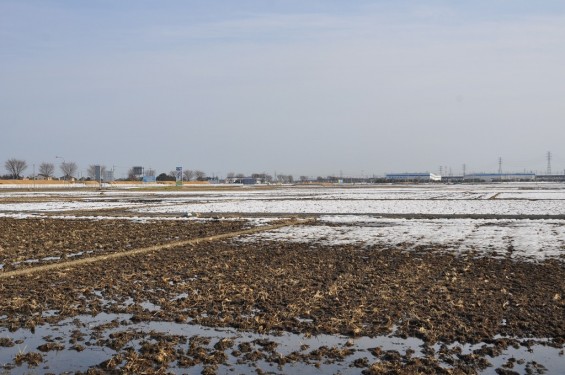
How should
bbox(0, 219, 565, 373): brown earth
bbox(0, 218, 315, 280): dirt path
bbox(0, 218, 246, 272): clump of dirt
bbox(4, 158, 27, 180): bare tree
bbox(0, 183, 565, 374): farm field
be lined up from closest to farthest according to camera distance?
bbox(0, 183, 565, 374): farm field < bbox(0, 219, 565, 373): brown earth < bbox(0, 218, 315, 280): dirt path < bbox(0, 218, 246, 272): clump of dirt < bbox(4, 158, 27, 180): bare tree

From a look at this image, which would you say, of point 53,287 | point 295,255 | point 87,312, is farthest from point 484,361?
point 295,255

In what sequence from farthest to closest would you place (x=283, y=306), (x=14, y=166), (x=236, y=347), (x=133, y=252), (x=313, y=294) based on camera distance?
(x=14, y=166) < (x=133, y=252) < (x=313, y=294) < (x=283, y=306) < (x=236, y=347)

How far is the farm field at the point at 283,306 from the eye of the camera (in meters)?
7.73

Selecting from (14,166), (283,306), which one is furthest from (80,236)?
(14,166)

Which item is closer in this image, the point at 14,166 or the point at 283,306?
the point at 283,306

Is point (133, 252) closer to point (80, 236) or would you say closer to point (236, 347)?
point (80, 236)

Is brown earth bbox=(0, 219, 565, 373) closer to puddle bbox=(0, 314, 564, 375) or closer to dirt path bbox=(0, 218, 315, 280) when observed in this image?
puddle bbox=(0, 314, 564, 375)

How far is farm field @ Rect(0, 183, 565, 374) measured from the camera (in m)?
7.73

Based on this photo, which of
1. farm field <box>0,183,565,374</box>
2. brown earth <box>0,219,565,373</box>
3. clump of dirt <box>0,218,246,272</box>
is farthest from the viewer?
clump of dirt <box>0,218,246,272</box>

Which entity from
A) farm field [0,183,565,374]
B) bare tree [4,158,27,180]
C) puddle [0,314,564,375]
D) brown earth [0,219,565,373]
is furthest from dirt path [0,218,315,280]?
bare tree [4,158,27,180]

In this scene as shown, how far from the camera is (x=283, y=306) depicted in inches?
415

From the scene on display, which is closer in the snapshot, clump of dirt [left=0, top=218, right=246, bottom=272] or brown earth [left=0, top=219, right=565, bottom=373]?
brown earth [left=0, top=219, right=565, bottom=373]

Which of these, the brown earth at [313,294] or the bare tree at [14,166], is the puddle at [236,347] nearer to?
the brown earth at [313,294]

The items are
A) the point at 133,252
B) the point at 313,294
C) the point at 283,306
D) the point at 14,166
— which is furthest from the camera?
the point at 14,166
